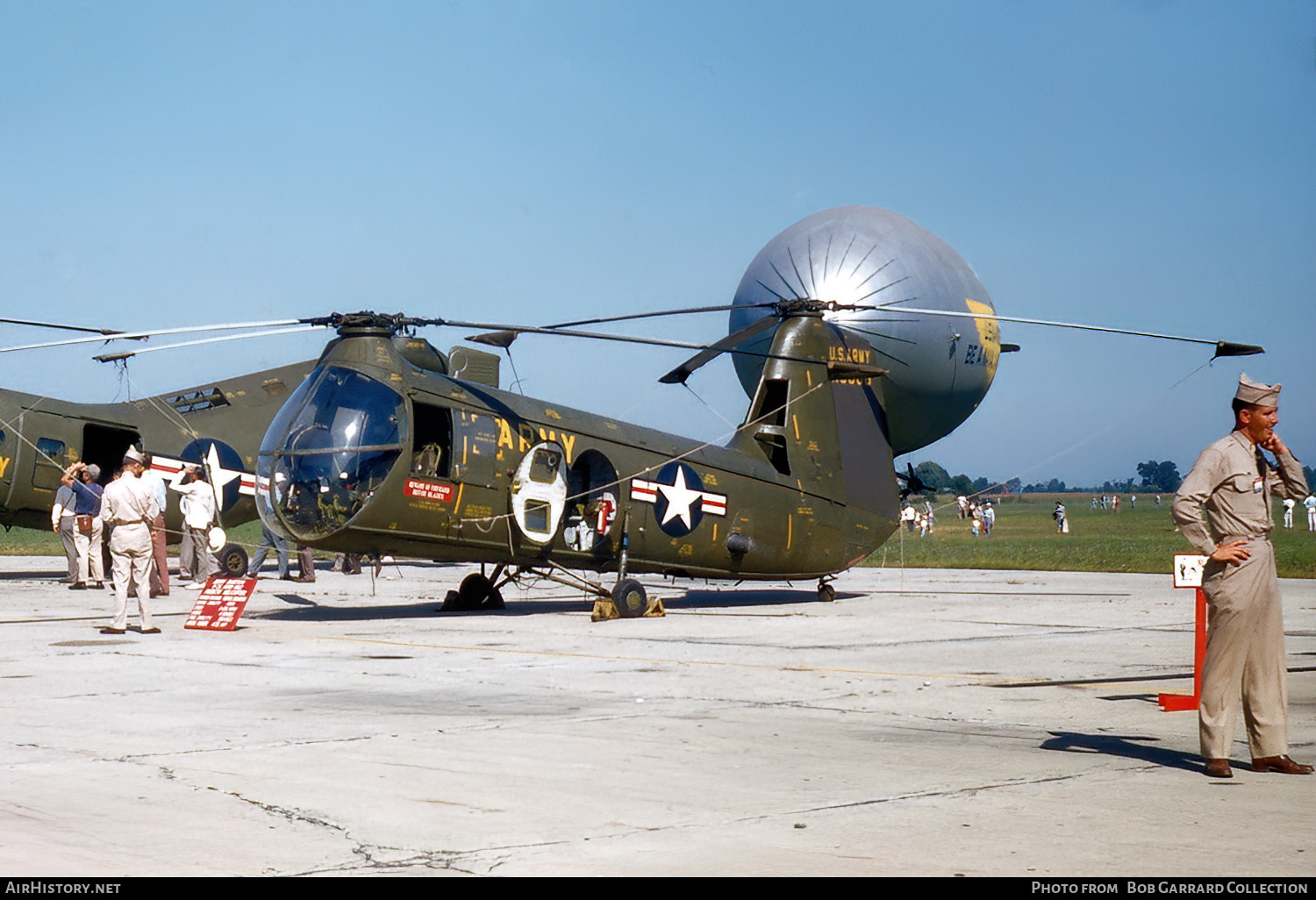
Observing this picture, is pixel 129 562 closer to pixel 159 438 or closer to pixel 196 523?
pixel 196 523

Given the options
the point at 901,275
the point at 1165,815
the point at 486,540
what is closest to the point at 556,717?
the point at 1165,815

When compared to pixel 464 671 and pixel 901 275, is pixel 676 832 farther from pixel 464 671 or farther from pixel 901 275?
pixel 901 275

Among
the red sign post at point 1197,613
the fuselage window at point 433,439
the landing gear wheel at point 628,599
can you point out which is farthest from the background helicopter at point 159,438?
the red sign post at point 1197,613

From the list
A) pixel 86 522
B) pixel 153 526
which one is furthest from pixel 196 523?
pixel 153 526

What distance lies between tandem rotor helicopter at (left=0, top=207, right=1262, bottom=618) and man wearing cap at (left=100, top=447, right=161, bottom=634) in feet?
3.98

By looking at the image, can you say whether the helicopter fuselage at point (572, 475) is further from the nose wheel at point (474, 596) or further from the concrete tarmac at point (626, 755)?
the concrete tarmac at point (626, 755)

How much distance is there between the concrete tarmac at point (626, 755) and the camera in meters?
4.98

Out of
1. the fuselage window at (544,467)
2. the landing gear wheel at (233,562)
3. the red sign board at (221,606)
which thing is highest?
the fuselage window at (544,467)

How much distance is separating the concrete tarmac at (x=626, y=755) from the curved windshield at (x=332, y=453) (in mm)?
1326

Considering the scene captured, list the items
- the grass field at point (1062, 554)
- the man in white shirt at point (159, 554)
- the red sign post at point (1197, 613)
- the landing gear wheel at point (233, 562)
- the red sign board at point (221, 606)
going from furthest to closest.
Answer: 1. the grass field at point (1062, 554)
2. the landing gear wheel at point (233, 562)
3. the man in white shirt at point (159, 554)
4. the red sign board at point (221, 606)
5. the red sign post at point (1197, 613)

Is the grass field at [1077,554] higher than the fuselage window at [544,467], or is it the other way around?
the fuselage window at [544,467]

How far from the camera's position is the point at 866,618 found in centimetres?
1672

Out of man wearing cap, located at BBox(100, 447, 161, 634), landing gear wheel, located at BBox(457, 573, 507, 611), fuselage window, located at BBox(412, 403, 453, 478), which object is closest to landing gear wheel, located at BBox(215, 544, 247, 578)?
landing gear wheel, located at BBox(457, 573, 507, 611)
